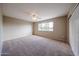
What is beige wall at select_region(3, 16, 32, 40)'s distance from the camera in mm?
2718

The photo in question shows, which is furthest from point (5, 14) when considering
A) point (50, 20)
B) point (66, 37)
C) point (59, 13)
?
point (66, 37)

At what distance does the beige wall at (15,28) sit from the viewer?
272 centimetres

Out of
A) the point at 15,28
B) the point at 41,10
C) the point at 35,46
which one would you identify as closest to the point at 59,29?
the point at 41,10

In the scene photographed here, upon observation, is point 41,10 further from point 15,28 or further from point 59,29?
point 15,28

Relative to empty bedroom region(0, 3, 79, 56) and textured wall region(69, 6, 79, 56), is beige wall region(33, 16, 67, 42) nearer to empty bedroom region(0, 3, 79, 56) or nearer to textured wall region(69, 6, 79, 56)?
empty bedroom region(0, 3, 79, 56)

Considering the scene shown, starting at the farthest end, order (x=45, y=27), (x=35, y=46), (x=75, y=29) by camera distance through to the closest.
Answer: (x=35, y=46) → (x=45, y=27) → (x=75, y=29)

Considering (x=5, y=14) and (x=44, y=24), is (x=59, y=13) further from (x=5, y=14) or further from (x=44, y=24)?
(x=5, y=14)

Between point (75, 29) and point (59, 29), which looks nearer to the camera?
point (75, 29)

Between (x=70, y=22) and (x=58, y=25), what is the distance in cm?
46

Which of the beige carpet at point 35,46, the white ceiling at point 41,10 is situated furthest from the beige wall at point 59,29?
the beige carpet at point 35,46

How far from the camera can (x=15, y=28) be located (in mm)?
3281

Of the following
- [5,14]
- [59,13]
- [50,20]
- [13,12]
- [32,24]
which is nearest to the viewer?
[5,14]

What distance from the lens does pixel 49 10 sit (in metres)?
2.83

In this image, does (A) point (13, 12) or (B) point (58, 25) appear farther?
(B) point (58, 25)
